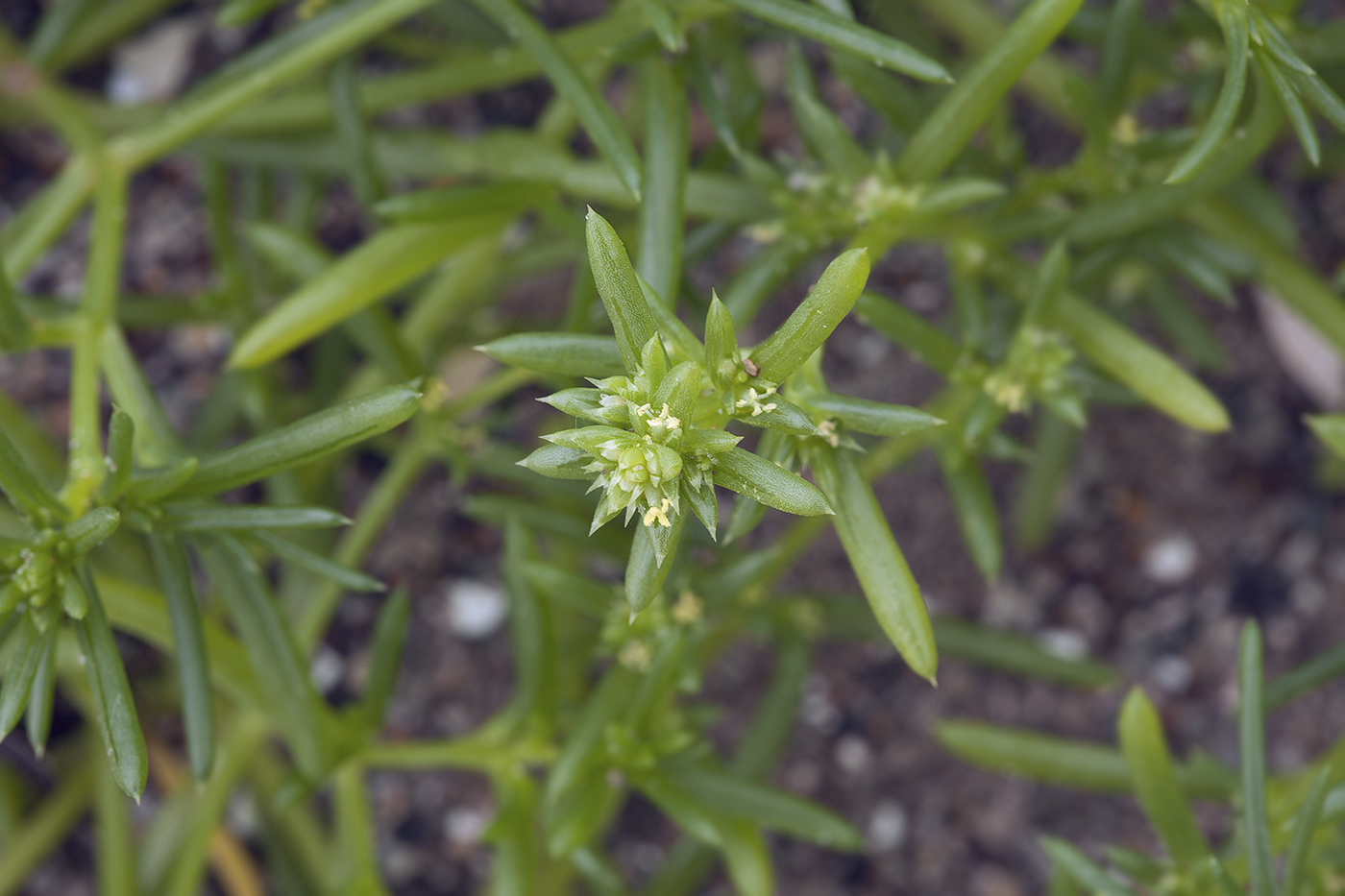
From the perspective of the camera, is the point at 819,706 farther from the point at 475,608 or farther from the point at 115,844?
the point at 115,844

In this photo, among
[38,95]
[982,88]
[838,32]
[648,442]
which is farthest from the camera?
[38,95]

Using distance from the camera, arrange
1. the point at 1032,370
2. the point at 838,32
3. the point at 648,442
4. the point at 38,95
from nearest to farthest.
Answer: the point at 648,442
the point at 838,32
the point at 1032,370
the point at 38,95

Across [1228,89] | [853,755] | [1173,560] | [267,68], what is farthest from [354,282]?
[1173,560]

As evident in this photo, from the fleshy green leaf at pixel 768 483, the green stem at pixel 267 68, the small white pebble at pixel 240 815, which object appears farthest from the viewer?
the small white pebble at pixel 240 815

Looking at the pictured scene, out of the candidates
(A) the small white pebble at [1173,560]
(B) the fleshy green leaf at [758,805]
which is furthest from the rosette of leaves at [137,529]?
(A) the small white pebble at [1173,560]

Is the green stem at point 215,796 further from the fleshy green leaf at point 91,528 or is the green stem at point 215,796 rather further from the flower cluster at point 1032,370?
the flower cluster at point 1032,370

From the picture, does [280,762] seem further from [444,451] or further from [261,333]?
[261,333]
